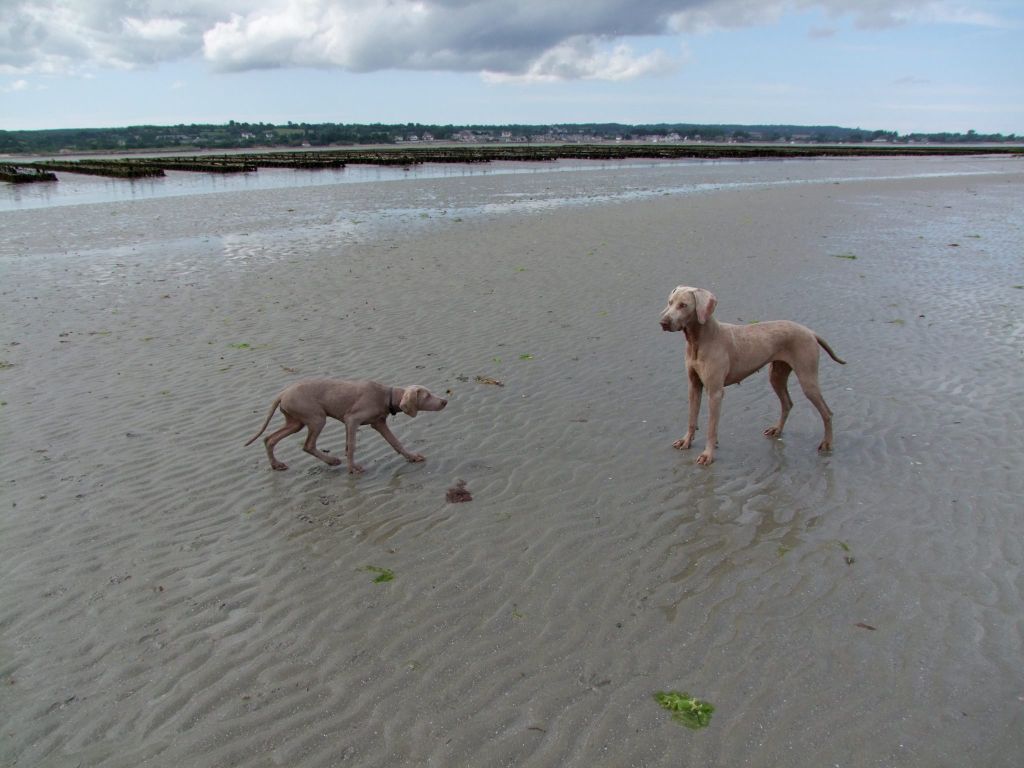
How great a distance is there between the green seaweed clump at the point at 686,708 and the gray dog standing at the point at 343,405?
12.7ft

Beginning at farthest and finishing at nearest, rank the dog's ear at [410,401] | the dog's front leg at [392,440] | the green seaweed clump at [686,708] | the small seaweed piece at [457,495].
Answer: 1. the dog's front leg at [392,440]
2. the dog's ear at [410,401]
3. the small seaweed piece at [457,495]
4. the green seaweed clump at [686,708]

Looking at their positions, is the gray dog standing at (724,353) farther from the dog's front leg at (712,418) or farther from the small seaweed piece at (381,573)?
the small seaweed piece at (381,573)

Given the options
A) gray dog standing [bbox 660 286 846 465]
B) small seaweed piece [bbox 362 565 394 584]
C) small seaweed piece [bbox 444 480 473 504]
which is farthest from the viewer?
gray dog standing [bbox 660 286 846 465]

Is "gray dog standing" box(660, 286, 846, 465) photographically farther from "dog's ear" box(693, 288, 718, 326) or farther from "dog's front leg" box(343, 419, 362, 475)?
"dog's front leg" box(343, 419, 362, 475)

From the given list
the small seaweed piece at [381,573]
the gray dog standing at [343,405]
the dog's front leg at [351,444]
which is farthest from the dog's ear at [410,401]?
the small seaweed piece at [381,573]

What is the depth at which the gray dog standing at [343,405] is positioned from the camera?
694 cm

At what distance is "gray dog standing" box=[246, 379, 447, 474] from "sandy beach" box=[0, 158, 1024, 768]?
460 millimetres

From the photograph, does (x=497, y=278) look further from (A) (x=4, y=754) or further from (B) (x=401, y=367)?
(A) (x=4, y=754)

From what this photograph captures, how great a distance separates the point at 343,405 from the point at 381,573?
2.11 m

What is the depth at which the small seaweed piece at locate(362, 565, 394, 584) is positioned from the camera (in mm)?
5422

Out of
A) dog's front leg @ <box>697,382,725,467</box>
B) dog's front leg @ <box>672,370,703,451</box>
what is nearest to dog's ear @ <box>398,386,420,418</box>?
dog's front leg @ <box>672,370,703,451</box>

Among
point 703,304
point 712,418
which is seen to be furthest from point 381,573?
point 703,304

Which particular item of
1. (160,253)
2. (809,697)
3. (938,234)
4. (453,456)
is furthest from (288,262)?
(938,234)

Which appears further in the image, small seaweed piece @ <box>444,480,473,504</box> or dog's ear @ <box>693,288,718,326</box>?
dog's ear @ <box>693,288,718,326</box>
